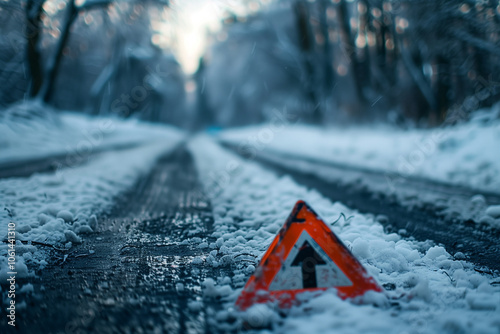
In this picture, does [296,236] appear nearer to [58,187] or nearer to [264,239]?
[264,239]

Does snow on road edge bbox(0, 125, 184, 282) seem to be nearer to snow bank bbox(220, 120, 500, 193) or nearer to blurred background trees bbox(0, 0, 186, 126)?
snow bank bbox(220, 120, 500, 193)

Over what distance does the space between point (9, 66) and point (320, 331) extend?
2548 cm

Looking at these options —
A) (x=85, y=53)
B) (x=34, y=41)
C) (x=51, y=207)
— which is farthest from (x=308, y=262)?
(x=85, y=53)

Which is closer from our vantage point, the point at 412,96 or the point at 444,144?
the point at 444,144

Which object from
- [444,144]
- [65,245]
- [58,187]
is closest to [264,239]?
[65,245]

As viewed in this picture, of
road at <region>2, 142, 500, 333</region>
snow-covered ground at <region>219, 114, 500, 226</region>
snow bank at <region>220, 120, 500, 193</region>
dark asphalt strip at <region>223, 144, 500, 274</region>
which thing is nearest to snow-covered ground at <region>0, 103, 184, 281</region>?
road at <region>2, 142, 500, 333</region>

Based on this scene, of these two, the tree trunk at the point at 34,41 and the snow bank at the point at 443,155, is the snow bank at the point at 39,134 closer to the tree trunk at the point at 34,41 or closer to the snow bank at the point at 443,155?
the tree trunk at the point at 34,41

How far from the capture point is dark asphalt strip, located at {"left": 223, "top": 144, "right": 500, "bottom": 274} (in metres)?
2.12

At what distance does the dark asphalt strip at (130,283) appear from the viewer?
4.37 ft

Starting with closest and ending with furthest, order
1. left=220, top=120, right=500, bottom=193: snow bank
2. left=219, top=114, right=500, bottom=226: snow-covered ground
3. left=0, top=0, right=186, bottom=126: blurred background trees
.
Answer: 1. left=219, top=114, right=500, bottom=226: snow-covered ground
2. left=220, top=120, right=500, bottom=193: snow bank
3. left=0, top=0, right=186, bottom=126: blurred background trees

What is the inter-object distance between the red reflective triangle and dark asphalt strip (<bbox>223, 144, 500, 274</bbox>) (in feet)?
3.34

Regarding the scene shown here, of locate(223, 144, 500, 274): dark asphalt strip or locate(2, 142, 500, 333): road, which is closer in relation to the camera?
locate(2, 142, 500, 333): road

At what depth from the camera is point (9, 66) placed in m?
19.4

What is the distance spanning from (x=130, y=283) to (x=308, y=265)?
1035 mm
